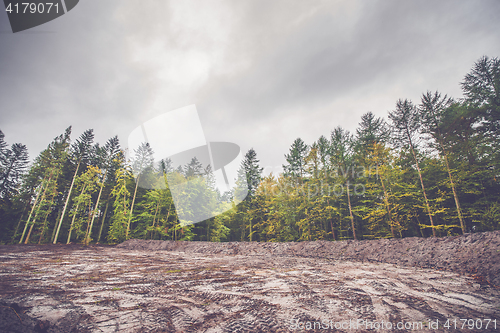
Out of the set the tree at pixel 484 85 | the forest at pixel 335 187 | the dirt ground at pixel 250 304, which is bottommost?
the dirt ground at pixel 250 304

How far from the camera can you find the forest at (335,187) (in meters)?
13.9

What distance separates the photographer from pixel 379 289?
3439 mm

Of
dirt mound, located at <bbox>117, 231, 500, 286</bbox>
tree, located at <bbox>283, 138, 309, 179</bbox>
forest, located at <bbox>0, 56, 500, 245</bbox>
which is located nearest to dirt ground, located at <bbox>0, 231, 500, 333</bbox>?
dirt mound, located at <bbox>117, 231, 500, 286</bbox>

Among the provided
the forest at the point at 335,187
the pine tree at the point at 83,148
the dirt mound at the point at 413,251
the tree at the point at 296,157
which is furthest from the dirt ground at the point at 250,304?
the pine tree at the point at 83,148

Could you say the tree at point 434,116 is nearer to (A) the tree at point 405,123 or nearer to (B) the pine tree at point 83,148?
(A) the tree at point 405,123

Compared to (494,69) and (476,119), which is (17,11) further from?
(494,69)

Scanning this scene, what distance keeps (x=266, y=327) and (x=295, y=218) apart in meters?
18.2

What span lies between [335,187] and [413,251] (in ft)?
32.9

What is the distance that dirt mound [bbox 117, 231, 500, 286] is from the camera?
513cm

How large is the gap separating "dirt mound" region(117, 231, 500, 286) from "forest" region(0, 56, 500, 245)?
24.6ft

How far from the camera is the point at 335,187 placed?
17.0 m

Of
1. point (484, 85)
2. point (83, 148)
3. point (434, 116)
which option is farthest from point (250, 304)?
point (83, 148)

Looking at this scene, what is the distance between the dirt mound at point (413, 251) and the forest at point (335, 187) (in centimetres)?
750

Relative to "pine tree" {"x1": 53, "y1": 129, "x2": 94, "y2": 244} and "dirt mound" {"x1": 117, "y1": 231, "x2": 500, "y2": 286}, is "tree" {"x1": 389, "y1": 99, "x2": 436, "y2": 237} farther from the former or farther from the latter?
"pine tree" {"x1": 53, "y1": 129, "x2": 94, "y2": 244}
